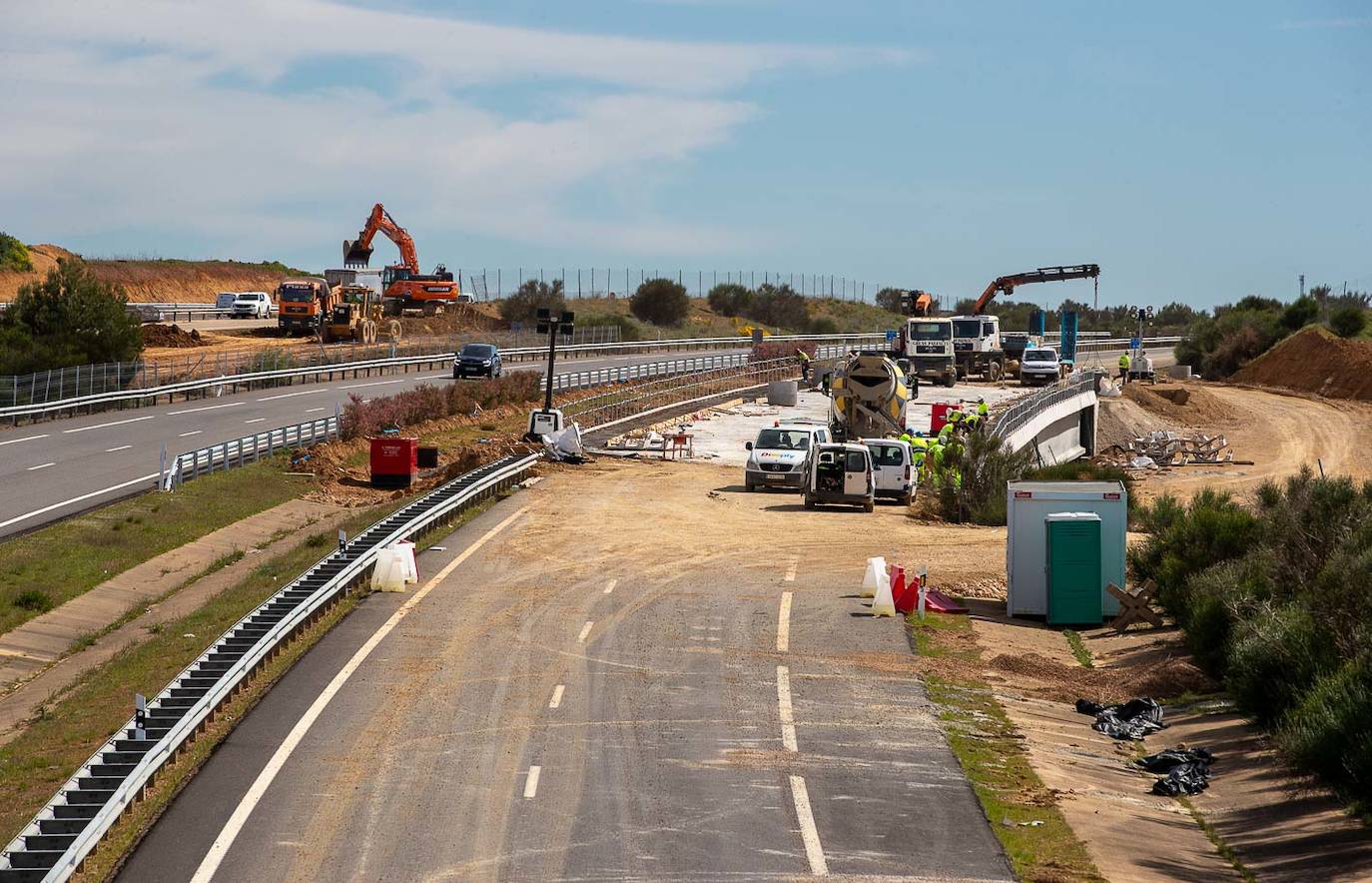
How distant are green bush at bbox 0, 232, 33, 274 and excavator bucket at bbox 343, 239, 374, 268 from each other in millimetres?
30064

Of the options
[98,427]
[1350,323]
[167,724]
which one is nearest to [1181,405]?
[1350,323]

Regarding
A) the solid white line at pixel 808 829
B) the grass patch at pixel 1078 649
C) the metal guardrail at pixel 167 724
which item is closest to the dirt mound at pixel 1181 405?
Answer: the grass patch at pixel 1078 649

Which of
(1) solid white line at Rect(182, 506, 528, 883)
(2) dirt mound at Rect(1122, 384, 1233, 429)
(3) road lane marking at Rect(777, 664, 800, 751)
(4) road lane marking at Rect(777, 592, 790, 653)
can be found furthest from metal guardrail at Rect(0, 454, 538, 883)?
(2) dirt mound at Rect(1122, 384, 1233, 429)

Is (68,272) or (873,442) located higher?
(68,272)

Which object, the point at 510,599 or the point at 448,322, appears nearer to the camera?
the point at 510,599

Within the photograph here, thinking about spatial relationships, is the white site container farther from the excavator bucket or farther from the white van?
the excavator bucket

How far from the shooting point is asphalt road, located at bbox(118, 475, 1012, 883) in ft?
45.9

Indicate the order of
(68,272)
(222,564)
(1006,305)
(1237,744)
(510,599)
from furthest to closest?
(1006,305) < (68,272) < (222,564) < (510,599) < (1237,744)

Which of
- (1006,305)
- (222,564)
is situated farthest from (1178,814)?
(1006,305)

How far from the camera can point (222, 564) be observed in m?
33.8

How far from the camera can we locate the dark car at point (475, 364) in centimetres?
6956

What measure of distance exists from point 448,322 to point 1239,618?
82702 millimetres

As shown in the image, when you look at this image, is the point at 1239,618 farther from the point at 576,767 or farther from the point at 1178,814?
the point at 576,767

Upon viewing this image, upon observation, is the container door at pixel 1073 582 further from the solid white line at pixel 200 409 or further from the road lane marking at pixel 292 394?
the road lane marking at pixel 292 394
